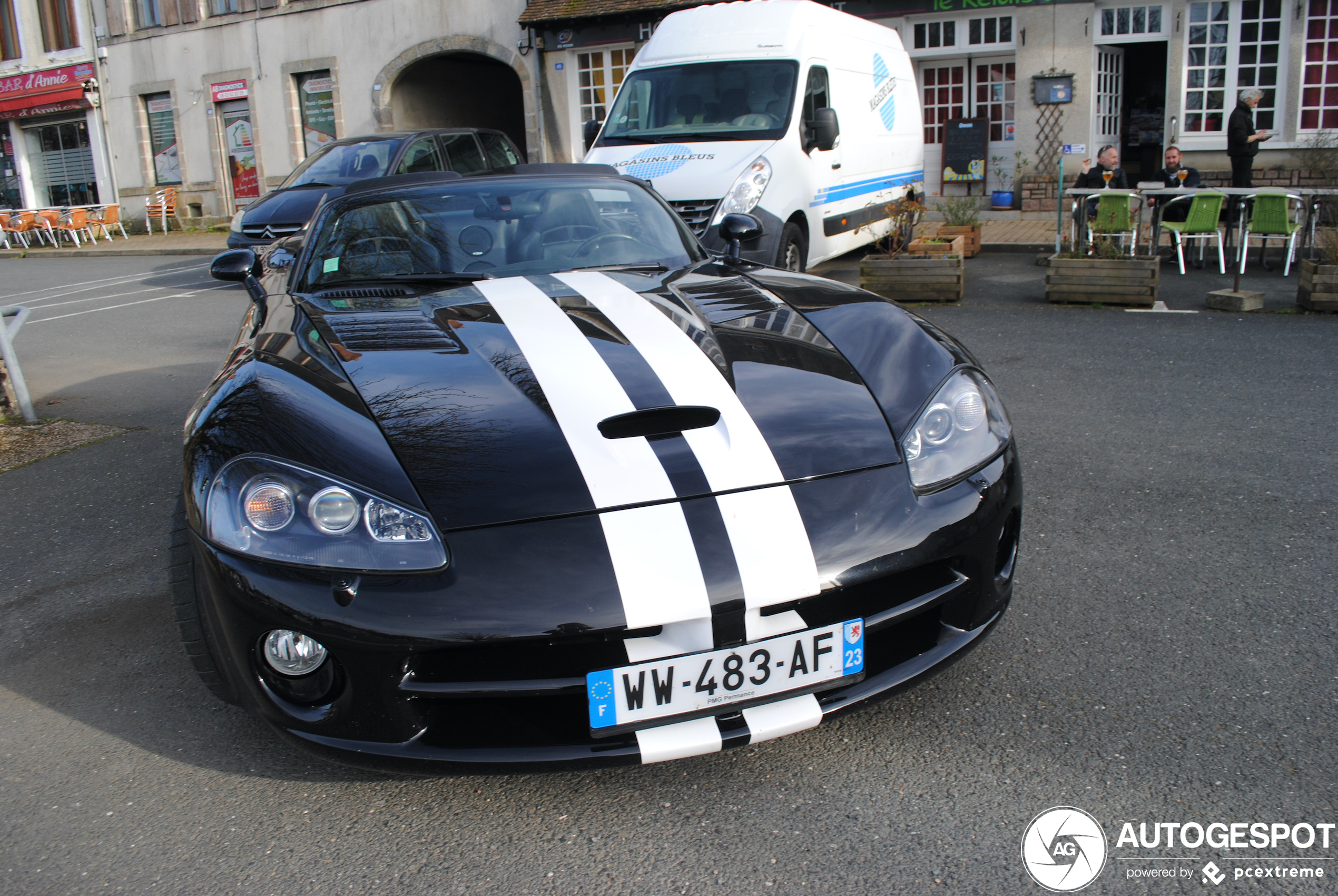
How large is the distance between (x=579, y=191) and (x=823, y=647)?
2.47 meters

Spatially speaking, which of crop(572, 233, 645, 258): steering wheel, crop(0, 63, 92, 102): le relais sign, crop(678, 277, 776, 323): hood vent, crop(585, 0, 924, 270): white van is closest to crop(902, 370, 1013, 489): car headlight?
crop(678, 277, 776, 323): hood vent

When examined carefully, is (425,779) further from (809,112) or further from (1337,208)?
(1337,208)

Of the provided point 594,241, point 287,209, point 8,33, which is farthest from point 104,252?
point 594,241

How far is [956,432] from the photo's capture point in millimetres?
2547

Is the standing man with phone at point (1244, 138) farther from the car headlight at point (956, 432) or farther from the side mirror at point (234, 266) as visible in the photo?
the side mirror at point (234, 266)

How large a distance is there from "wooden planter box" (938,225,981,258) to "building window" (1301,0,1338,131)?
20.0ft

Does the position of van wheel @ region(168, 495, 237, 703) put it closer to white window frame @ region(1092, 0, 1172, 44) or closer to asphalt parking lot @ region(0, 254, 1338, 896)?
asphalt parking lot @ region(0, 254, 1338, 896)

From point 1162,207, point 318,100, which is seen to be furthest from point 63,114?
point 1162,207

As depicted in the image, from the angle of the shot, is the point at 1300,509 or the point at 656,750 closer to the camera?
the point at 656,750

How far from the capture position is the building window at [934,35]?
16.1 metres

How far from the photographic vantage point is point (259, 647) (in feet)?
7.08

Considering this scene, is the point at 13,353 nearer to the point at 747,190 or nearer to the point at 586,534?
the point at 747,190

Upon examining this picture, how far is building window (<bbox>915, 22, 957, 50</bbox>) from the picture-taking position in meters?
16.1

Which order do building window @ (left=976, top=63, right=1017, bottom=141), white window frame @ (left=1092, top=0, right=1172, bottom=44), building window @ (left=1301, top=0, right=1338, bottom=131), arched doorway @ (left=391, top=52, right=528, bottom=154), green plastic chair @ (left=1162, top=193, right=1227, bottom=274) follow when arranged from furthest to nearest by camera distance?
1. arched doorway @ (left=391, top=52, right=528, bottom=154)
2. building window @ (left=976, top=63, right=1017, bottom=141)
3. white window frame @ (left=1092, top=0, right=1172, bottom=44)
4. building window @ (left=1301, top=0, right=1338, bottom=131)
5. green plastic chair @ (left=1162, top=193, right=1227, bottom=274)
